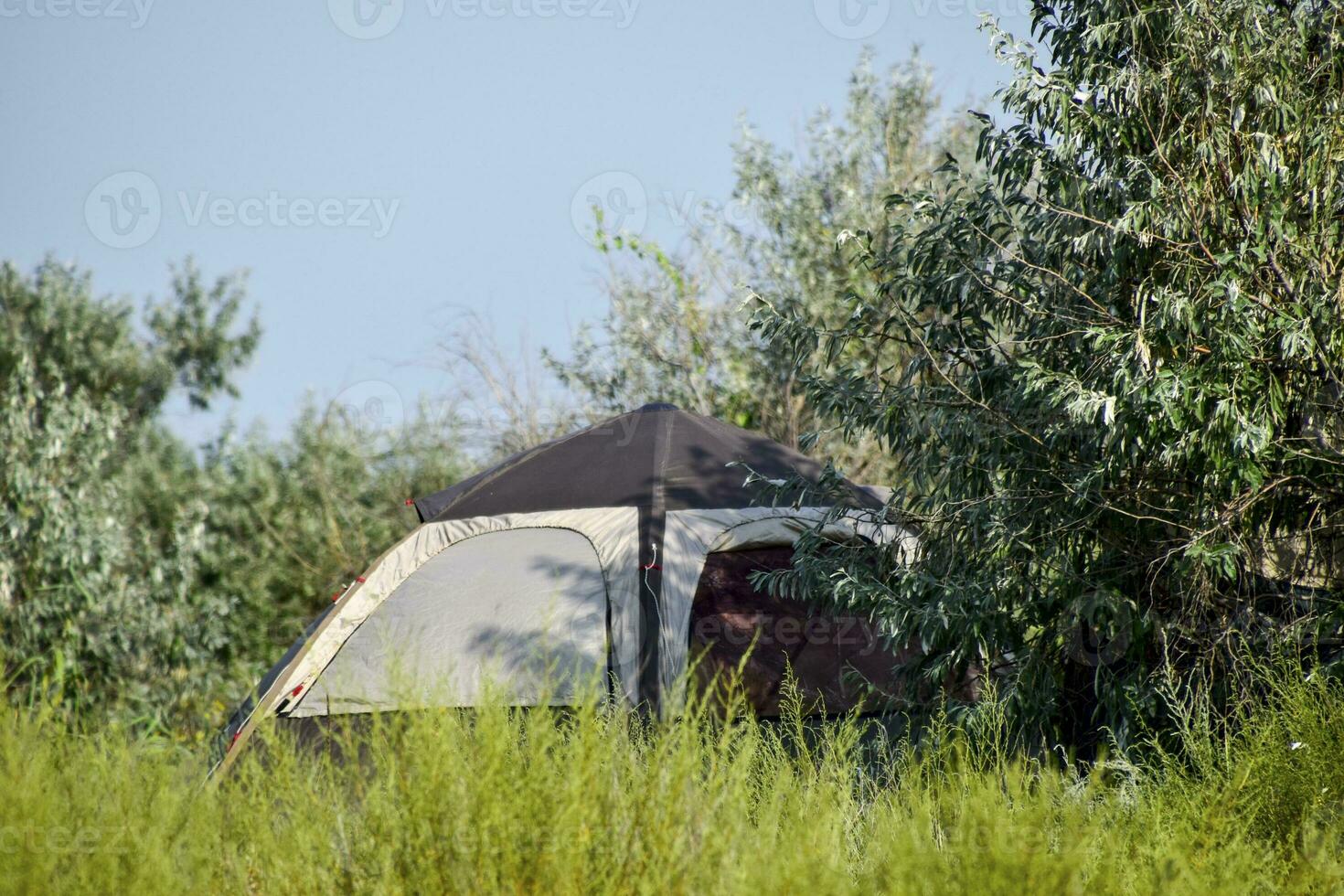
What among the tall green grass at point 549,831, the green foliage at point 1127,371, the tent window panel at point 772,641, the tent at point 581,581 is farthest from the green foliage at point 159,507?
the green foliage at point 1127,371

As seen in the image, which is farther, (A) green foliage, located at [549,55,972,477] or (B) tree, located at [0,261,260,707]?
(A) green foliage, located at [549,55,972,477]

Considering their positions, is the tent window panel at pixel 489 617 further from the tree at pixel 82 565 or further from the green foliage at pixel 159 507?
the tree at pixel 82 565

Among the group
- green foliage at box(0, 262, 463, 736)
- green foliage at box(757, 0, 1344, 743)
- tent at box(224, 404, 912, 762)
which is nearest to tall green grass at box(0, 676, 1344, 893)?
green foliage at box(757, 0, 1344, 743)

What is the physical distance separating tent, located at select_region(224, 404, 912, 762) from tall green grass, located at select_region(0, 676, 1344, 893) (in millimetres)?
2461

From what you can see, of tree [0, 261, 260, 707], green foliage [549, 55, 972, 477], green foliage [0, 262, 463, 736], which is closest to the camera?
tree [0, 261, 260, 707]

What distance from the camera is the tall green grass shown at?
230 centimetres

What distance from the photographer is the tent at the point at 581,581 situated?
18.6 ft

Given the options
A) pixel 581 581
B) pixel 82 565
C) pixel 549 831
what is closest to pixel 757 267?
pixel 581 581

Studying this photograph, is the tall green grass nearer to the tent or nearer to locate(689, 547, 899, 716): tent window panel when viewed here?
the tent

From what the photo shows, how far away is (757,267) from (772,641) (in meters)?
5.74

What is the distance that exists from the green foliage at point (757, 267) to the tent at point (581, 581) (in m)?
4.17

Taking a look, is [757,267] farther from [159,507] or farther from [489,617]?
[159,507]

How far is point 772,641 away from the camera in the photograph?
19.1ft

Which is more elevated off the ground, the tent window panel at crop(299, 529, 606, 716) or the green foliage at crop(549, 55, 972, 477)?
the green foliage at crop(549, 55, 972, 477)
